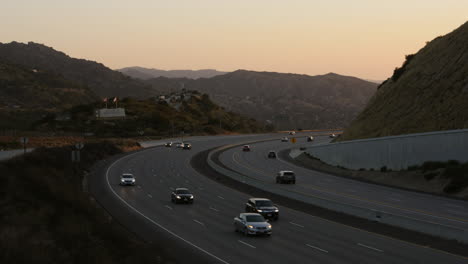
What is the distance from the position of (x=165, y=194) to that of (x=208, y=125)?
145m

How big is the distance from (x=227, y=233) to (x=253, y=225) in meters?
1.89

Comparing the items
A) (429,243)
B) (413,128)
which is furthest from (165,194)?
(413,128)

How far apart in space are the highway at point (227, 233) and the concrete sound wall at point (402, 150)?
1921 centimetres

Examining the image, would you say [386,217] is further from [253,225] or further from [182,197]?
[182,197]

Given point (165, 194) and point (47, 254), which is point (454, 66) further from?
Answer: point (47, 254)

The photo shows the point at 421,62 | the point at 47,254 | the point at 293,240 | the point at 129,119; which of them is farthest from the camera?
the point at 129,119

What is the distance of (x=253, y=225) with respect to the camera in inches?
1185

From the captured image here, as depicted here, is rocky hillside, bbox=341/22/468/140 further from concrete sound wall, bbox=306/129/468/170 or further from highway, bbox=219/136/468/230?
highway, bbox=219/136/468/230

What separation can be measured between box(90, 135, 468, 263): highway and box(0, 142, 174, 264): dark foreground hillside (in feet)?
7.10

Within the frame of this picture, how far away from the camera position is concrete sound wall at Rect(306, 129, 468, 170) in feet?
179

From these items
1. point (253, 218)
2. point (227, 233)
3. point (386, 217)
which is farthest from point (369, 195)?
point (227, 233)

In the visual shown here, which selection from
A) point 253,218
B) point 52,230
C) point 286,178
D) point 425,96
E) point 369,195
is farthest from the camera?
point 425,96

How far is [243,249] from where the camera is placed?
2670cm

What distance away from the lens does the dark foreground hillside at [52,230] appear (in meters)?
19.3
